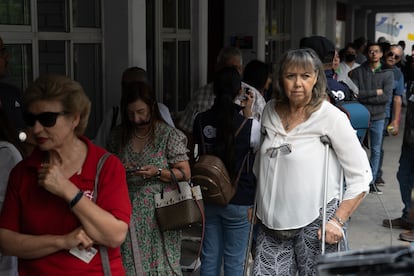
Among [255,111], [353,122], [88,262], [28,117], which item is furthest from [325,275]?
[255,111]

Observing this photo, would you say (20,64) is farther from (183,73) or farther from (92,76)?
(183,73)

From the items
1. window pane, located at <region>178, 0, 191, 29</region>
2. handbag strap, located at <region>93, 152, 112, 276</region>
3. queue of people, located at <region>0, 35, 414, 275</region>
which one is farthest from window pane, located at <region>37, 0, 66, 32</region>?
handbag strap, located at <region>93, 152, 112, 276</region>

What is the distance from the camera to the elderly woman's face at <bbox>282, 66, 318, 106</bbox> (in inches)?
139

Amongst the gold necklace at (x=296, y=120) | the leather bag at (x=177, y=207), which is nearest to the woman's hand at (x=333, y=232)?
the gold necklace at (x=296, y=120)

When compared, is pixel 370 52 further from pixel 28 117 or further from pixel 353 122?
pixel 28 117

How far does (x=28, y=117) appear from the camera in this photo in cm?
278

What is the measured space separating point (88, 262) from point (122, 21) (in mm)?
3780

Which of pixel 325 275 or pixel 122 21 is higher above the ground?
pixel 122 21

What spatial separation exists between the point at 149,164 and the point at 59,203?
57.2 inches

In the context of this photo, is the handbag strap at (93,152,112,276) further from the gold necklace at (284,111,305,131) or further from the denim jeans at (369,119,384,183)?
the denim jeans at (369,119,384,183)

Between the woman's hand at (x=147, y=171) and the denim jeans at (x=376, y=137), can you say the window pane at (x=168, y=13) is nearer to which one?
the denim jeans at (x=376, y=137)

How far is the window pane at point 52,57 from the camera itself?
5625 mm

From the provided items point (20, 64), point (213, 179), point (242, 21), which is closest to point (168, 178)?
point (213, 179)

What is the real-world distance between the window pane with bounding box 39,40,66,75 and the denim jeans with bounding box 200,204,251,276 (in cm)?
197
